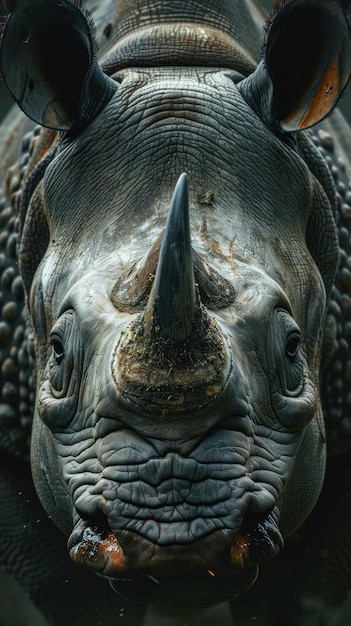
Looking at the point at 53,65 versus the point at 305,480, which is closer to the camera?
the point at 305,480

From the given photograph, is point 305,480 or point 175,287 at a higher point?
point 175,287

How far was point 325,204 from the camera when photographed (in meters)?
4.23

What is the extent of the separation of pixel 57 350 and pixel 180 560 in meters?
0.88

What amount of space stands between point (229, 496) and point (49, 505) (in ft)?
3.46

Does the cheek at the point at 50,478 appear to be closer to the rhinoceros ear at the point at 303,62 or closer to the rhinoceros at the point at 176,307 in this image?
the rhinoceros at the point at 176,307

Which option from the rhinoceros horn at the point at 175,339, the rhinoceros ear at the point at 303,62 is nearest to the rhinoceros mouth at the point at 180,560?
the rhinoceros horn at the point at 175,339

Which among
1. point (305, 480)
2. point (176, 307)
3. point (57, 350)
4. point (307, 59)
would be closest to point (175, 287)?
point (176, 307)

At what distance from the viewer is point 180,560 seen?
275 cm

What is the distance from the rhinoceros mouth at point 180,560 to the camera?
2.76 m

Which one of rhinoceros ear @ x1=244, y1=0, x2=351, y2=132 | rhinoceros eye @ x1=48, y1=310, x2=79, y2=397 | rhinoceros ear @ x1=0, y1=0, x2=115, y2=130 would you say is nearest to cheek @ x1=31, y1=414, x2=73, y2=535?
rhinoceros eye @ x1=48, y1=310, x2=79, y2=397

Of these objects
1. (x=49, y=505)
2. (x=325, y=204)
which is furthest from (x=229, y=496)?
(x=325, y=204)

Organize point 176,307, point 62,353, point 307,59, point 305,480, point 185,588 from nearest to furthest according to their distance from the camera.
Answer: point 176,307, point 185,588, point 62,353, point 305,480, point 307,59

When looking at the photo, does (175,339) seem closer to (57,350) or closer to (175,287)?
(175,287)

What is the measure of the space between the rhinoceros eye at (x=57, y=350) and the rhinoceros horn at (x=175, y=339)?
0.58m
